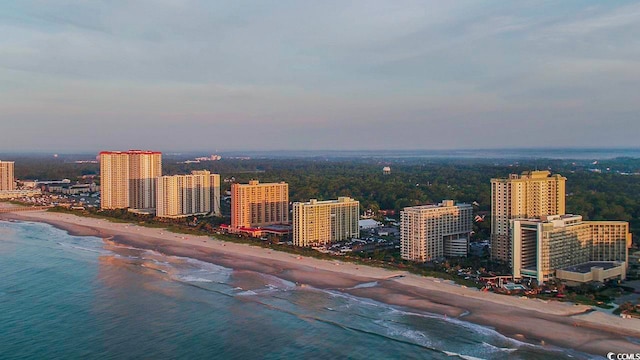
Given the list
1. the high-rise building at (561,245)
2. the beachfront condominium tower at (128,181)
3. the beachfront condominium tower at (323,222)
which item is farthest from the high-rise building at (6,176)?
the high-rise building at (561,245)

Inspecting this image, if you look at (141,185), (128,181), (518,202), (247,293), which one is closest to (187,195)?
(141,185)

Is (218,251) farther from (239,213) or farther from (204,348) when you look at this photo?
(204,348)

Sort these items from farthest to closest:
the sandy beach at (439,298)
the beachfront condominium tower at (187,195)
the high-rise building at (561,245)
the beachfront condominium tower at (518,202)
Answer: the beachfront condominium tower at (187,195), the beachfront condominium tower at (518,202), the high-rise building at (561,245), the sandy beach at (439,298)

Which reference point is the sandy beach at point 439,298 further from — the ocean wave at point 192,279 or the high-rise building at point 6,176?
the high-rise building at point 6,176

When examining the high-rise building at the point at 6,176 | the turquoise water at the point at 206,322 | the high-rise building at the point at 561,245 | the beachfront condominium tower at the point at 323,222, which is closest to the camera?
the turquoise water at the point at 206,322

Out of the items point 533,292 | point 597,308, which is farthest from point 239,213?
point 597,308

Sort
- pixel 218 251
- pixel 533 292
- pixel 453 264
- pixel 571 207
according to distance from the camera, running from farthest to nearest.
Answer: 1. pixel 571 207
2. pixel 218 251
3. pixel 453 264
4. pixel 533 292
